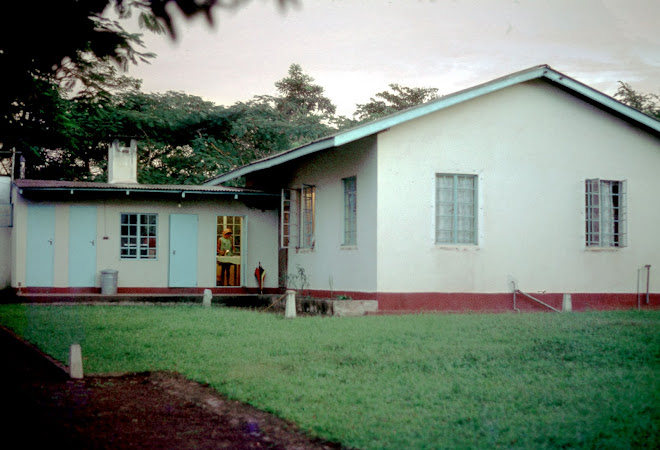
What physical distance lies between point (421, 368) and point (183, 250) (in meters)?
12.6

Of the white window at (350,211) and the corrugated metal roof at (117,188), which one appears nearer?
the white window at (350,211)

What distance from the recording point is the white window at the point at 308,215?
56.0ft

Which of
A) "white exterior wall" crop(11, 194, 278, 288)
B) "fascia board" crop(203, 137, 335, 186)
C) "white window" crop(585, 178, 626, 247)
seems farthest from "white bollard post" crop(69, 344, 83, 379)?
"white exterior wall" crop(11, 194, 278, 288)

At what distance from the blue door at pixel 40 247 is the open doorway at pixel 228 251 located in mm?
4172

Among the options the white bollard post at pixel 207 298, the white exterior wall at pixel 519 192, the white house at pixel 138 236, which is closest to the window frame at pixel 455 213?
the white exterior wall at pixel 519 192

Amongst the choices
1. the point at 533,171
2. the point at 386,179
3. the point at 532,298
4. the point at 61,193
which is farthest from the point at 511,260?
the point at 61,193

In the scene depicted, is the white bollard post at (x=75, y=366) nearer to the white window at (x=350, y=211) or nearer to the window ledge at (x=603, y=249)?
the white window at (x=350, y=211)

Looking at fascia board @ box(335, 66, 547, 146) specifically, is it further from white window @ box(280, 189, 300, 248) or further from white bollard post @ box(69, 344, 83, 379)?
white bollard post @ box(69, 344, 83, 379)

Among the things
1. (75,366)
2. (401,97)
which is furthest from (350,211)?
(401,97)

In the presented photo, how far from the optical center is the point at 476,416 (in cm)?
574

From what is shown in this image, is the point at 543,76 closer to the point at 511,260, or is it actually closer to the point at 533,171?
the point at 533,171

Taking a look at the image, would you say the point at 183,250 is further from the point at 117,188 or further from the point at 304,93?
the point at 304,93

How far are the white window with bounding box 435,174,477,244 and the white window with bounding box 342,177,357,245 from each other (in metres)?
1.73

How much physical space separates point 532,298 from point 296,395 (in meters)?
8.83
